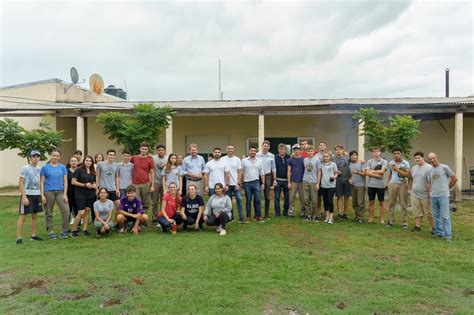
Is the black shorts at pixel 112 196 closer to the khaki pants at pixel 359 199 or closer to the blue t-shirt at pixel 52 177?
the blue t-shirt at pixel 52 177

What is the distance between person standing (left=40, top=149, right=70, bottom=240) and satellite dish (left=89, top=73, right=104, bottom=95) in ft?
42.9

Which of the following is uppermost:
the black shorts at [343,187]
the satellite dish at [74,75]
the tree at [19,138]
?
the satellite dish at [74,75]

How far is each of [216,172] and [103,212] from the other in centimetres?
216

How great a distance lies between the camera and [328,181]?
291 inches

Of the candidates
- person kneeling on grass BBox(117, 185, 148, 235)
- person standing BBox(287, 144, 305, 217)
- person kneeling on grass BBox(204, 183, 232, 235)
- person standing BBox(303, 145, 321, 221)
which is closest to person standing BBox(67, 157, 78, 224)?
person kneeling on grass BBox(117, 185, 148, 235)

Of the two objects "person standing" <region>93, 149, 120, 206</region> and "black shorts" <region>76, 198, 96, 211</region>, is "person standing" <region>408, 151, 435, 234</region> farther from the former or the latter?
"black shorts" <region>76, 198, 96, 211</region>

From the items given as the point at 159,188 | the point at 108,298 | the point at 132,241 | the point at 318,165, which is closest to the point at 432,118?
the point at 318,165

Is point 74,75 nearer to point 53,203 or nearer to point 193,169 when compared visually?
point 193,169

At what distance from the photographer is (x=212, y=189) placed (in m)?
7.24

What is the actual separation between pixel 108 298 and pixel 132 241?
2.32m

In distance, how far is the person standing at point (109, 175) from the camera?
6.77 meters

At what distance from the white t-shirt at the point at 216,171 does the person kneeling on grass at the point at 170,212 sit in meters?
0.79

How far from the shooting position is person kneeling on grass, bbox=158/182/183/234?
657cm

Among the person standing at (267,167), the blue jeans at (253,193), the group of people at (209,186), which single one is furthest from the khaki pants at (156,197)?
the person standing at (267,167)
